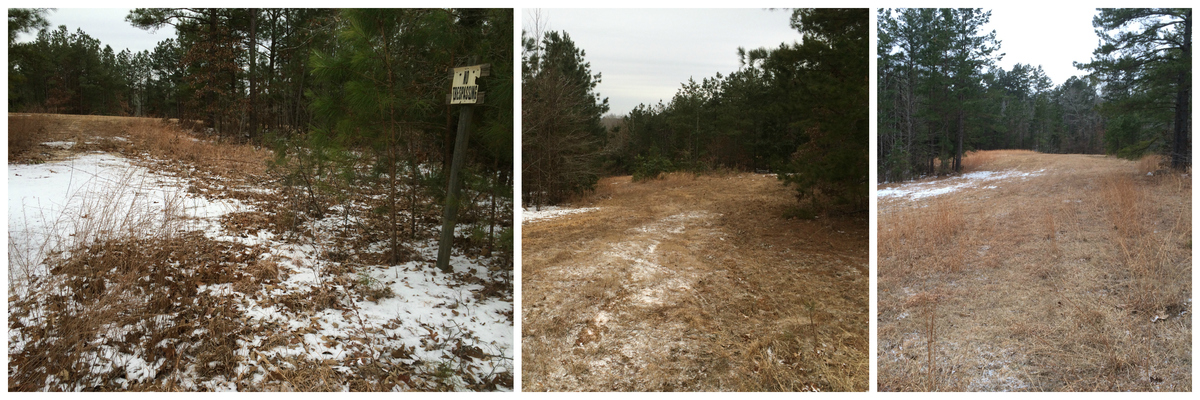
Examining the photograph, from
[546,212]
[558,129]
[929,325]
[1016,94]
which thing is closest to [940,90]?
[1016,94]

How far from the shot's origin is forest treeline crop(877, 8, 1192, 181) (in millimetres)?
2871

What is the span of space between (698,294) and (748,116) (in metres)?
1.61

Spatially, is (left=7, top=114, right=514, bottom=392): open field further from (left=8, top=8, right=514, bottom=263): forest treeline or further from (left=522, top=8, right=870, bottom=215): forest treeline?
(left=522, top=8, right=870, bottom=215): forest treeline

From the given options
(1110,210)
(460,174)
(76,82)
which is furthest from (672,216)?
(76,82)

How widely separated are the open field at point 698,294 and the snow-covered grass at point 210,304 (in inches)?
16.2

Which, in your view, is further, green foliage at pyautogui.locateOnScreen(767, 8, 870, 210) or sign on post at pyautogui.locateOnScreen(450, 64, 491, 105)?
green foliage at pyautogui.locateOnScreen(767, 8, 870, 210)

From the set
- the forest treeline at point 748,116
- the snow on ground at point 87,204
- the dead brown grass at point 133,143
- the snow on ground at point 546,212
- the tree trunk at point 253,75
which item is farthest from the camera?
the snow on ground at point 546,212

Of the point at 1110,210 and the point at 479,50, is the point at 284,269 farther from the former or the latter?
Answer: the point at 1110,210

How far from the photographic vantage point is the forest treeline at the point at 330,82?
3086 mm

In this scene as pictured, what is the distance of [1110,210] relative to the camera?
3502 mm

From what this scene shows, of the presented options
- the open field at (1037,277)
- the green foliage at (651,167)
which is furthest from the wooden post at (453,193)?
the open field at (1037,277)

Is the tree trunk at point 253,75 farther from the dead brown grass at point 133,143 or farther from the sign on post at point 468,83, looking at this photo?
the sign on post at point 468,83

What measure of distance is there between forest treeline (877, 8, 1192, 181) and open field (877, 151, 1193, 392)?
198 millimetres

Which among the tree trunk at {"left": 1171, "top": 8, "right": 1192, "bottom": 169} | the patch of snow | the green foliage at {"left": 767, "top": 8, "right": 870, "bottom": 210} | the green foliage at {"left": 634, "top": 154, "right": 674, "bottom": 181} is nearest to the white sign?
the green foliage at {"left": 767, "top": 8, "right": 870, "bottom": 210}
